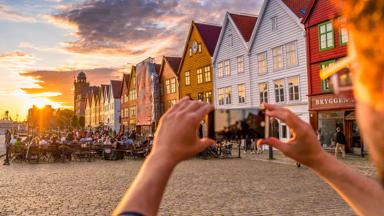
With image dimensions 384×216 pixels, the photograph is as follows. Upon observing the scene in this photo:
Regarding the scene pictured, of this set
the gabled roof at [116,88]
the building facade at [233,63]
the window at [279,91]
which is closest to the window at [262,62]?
the building facade at [233,63]

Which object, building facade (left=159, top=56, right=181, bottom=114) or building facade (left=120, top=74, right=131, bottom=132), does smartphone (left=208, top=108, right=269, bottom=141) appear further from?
building facade (left=120, top=74, right=131, bottom=132)

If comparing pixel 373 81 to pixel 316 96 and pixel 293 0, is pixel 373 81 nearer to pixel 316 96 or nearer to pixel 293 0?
pixel 316 96

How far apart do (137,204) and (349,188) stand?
0.88m

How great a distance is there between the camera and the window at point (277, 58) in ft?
98.6

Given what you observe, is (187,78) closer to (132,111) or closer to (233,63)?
(233,63)

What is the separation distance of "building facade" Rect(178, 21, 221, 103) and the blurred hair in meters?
37.9

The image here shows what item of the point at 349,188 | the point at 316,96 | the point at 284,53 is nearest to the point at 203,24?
the point at 284,53

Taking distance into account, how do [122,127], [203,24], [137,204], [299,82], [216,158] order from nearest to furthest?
[137,204], [216,158], [299,82], [203,24], [122,127]

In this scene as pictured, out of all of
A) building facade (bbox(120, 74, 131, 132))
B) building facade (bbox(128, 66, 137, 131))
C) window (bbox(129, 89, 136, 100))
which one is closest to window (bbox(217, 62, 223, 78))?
building facade (bbox(128, 66, 137, 131))

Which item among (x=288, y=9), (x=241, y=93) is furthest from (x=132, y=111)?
(x=288, y=9)

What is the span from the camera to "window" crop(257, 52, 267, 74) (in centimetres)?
3194

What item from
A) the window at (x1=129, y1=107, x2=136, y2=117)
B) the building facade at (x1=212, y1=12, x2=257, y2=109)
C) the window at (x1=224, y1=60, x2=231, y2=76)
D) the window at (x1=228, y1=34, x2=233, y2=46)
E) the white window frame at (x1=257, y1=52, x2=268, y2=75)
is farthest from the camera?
the window at (x1=129, y1=107, x2=136, y2=117)

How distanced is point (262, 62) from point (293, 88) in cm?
451

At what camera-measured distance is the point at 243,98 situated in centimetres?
3481
